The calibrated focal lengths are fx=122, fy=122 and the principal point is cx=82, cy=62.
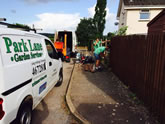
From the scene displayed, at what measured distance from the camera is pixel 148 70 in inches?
130

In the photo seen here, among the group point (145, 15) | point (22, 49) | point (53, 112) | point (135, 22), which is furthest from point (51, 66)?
point (145, 15)

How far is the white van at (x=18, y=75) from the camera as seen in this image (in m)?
1.82

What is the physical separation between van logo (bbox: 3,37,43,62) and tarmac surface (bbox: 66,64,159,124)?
179 cm

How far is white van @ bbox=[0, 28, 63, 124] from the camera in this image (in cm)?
182

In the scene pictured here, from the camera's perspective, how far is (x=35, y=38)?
3.06 m

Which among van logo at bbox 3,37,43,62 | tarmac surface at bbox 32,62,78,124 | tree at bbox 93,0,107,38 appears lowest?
tarmac surface at bbox 32,62,78,124

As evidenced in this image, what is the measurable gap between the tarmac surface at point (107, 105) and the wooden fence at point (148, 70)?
30cm

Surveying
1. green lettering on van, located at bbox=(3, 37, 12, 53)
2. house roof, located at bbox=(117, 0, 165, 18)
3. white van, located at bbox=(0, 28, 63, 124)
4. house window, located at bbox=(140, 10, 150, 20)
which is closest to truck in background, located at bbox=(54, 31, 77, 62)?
house roof, located at bbox=(117, 0, 165, 18)

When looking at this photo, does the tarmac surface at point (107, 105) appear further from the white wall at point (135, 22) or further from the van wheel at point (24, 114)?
the white wall at point (135, 22)

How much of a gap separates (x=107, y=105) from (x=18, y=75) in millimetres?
2571

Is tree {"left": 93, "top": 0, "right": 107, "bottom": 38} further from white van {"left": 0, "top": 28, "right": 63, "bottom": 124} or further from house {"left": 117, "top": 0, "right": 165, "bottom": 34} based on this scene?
white van {"left": 0, "top": 28, "right": 63, "bottom": 124}

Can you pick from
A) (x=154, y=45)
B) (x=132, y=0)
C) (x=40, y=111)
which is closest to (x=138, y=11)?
(x=132, y=0)

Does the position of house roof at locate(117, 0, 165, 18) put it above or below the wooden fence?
above

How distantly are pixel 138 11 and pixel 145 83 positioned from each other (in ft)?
43.7
